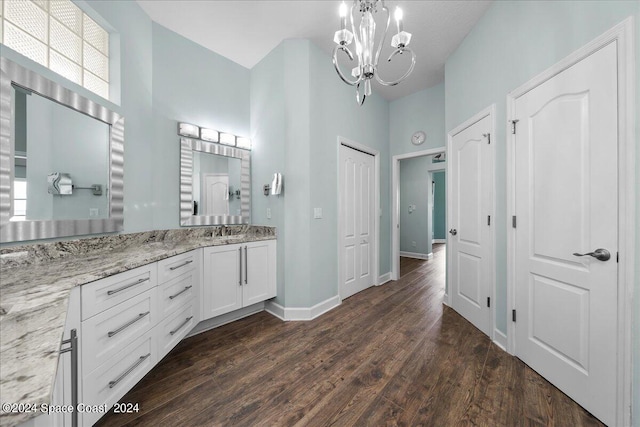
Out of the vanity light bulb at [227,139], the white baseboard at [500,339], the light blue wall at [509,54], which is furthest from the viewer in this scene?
the vanity light bulb at [227,139]

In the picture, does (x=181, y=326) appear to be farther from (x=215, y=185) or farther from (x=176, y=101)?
(x=176, y=101)

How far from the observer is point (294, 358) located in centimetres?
188

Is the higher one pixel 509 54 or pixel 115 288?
pixel 509 54

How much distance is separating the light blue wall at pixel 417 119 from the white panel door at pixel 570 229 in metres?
1.68

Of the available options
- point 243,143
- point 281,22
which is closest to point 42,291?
point 243,143

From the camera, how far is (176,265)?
178 cm

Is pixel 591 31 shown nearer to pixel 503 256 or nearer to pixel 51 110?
pixel 503 256

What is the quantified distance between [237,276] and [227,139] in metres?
1.57

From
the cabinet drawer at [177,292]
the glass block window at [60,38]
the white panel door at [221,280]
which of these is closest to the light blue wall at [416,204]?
the white panel door at [221,280]

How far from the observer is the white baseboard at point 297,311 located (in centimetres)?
253

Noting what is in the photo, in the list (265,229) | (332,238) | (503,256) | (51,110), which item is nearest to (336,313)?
(332,238)

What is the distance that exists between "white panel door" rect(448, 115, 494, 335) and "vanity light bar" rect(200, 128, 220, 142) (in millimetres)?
2719

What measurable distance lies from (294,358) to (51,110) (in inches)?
93.6

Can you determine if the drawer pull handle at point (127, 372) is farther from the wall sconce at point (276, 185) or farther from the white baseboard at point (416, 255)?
the white baseboard at point (416, 255)
